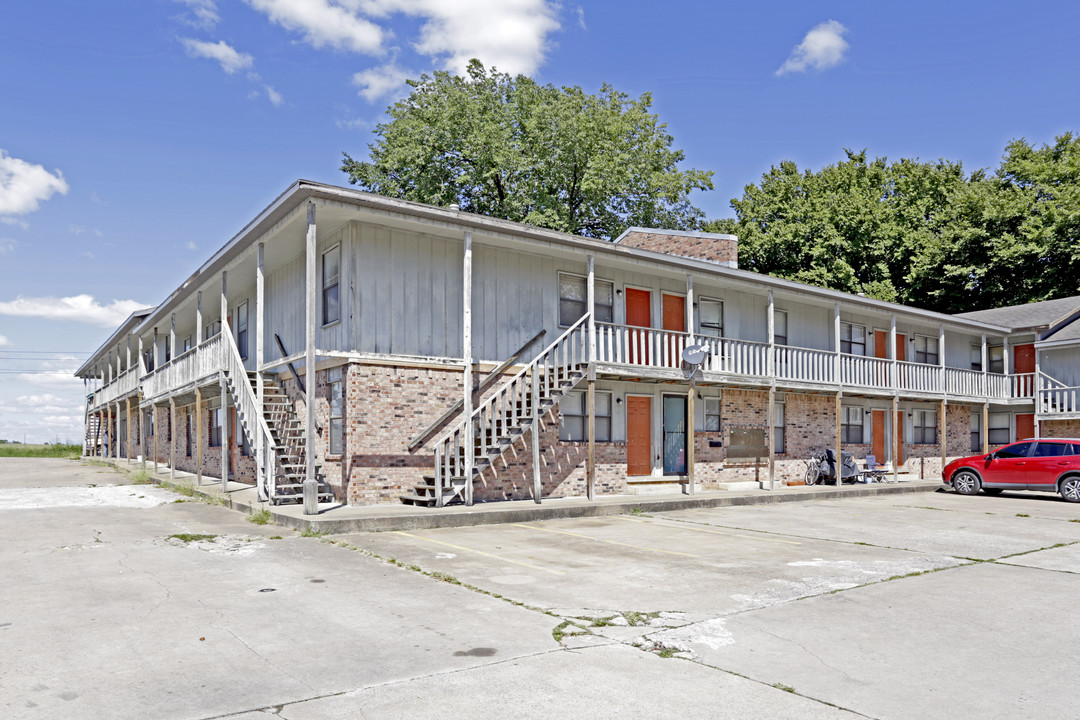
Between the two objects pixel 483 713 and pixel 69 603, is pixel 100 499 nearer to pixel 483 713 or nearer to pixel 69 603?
pixel 69 603

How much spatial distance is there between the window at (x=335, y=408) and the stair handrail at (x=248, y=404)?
1.21 metres

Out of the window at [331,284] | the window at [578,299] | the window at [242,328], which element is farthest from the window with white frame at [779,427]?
the window at [242,328]

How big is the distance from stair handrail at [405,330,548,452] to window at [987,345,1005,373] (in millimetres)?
22833

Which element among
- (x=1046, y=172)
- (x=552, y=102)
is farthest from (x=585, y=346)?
(x=1046, y=172)

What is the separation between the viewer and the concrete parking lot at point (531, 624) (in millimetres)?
5113

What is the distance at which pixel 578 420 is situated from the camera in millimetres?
18672

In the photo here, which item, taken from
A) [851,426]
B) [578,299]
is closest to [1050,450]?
[851,426]

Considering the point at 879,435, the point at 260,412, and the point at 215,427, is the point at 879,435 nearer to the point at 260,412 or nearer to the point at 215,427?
the point at 260,412

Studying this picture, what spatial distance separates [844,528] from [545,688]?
10513 millimetres

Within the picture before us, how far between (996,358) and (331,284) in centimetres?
2760

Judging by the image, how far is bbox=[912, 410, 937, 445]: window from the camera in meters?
28.5

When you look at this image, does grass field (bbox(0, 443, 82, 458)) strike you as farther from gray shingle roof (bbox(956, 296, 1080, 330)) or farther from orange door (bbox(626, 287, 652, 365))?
gray shingle roof (bbox(956, 296, 1080, 330))

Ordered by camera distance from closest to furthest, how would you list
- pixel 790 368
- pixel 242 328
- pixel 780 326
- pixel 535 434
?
pixel 535 434 → pixel 790 368 → pixel 242 328 → pixel 780 326

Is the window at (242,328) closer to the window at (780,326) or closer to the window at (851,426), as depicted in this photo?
the window at (780,326)
